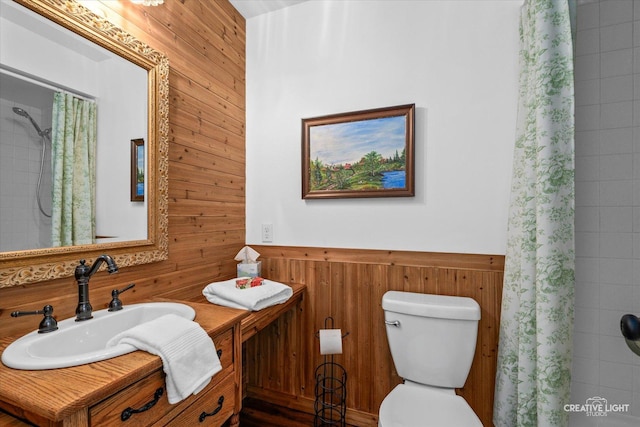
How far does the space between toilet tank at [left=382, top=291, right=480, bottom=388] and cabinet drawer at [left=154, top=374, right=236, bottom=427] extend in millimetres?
797

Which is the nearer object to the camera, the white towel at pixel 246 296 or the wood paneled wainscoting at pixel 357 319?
the white towel at pixel 246 296

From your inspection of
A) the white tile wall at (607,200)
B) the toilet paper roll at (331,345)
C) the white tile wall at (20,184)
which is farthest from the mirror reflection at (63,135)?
the white tile wall at (607,200)

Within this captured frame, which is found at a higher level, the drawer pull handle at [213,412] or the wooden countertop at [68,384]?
the wooden countertop at [68,384]

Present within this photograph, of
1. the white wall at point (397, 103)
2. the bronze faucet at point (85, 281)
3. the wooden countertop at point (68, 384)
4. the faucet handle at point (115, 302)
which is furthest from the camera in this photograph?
the white wall at point (397, 103)

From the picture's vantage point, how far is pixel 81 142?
1.11 metres

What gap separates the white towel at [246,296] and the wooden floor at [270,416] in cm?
80

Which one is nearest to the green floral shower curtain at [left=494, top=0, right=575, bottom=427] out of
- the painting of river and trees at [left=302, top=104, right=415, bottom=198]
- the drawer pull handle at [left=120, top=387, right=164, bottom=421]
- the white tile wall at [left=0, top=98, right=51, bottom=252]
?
the painting of river and trees at [left=302, top=104, right=415, bottom=198]

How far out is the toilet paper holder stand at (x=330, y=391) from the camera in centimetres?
175

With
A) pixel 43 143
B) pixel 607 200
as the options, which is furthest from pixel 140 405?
pixel 607 200

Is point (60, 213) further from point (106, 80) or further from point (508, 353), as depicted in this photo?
point (508, 353)

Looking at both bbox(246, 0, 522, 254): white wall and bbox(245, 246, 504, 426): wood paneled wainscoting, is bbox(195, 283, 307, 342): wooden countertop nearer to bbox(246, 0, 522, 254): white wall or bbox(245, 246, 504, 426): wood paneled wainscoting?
bbox(245, 246, 504, 426): wood paneled wainscoting

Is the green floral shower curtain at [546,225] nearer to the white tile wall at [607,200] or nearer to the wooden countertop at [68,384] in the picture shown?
the white tile wall at [607,200]

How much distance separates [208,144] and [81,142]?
674 mm

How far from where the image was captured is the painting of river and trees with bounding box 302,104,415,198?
1646mm
